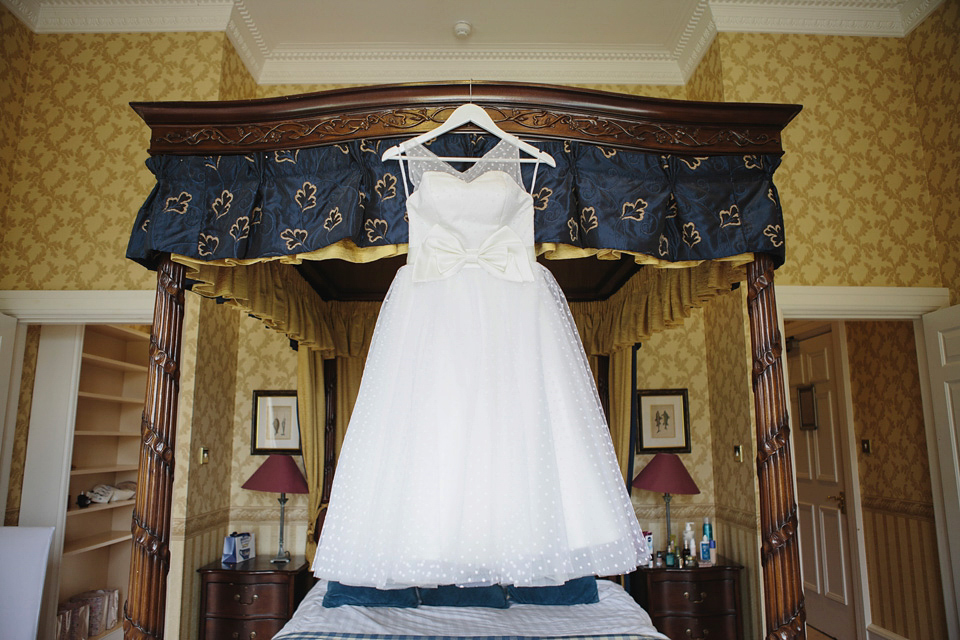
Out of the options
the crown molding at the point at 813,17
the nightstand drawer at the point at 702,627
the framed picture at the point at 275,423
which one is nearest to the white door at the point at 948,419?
the nightstand drawer at the point at 702,627

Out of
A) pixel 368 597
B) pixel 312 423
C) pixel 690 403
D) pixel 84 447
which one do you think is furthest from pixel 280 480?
pixel 690 403

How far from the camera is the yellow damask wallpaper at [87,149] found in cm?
392

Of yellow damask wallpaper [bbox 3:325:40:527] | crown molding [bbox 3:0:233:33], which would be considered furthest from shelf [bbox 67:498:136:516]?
crown molding [bbox 3:0:233:33]

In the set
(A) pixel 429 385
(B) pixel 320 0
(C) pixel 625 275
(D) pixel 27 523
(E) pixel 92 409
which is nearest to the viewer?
(A) pixel 429 385

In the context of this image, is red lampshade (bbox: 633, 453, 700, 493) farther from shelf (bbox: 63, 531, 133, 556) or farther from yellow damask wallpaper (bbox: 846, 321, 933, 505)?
shelf (bbox: 63, 531, 133, 556)

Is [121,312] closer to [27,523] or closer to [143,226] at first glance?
[27,523]

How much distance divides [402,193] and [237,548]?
108 inches

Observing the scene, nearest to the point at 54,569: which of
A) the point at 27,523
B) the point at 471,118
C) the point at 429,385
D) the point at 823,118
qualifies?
the point at 27,523

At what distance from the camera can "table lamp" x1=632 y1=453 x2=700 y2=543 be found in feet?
13.0

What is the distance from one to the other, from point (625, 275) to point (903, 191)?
184cm

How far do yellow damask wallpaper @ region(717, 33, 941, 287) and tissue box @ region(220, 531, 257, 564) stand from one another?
351 centimetres

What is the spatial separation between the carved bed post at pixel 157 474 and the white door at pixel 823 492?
452 cm

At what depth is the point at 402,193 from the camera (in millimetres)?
2191

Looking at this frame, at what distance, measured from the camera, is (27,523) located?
386cm
